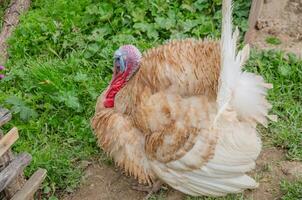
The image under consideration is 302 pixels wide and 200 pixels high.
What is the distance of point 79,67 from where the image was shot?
17.2 ft

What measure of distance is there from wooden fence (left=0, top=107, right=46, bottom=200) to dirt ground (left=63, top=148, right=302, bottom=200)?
0.35 m

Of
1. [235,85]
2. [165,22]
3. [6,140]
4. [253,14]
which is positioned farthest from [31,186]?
[253,14]

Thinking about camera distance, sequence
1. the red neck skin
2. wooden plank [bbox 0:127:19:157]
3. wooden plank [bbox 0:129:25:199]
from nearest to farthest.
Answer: wooden plank [bbox 0:127:19:157], wooden plank [bbox 0:129:25:199], the red neck skin

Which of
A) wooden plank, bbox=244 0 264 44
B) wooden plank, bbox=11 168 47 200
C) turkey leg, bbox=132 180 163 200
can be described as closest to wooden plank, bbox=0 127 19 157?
wooden plank, bbox=11 168 47 200

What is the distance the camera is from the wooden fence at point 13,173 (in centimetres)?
361

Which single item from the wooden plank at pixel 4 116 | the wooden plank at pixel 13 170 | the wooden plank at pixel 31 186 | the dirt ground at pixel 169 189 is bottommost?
the dirt ground at pixel 169 189

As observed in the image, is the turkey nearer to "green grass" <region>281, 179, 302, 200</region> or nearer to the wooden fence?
"green grass" <region>281, 179, 302, 200</region>

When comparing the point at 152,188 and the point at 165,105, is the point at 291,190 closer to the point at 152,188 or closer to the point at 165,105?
the point at 152,188

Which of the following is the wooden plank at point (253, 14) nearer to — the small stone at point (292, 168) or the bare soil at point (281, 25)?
the bare soil at point (281, 25)

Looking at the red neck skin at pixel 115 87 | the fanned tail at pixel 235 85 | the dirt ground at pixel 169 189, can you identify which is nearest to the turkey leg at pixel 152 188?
the dirt ground at pixel 169 189

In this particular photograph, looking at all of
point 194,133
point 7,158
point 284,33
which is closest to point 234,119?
point 194,133

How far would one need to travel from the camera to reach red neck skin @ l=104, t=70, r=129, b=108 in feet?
13.4

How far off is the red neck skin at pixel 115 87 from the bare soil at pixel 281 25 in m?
1.70

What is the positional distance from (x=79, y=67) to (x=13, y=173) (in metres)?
1.76
